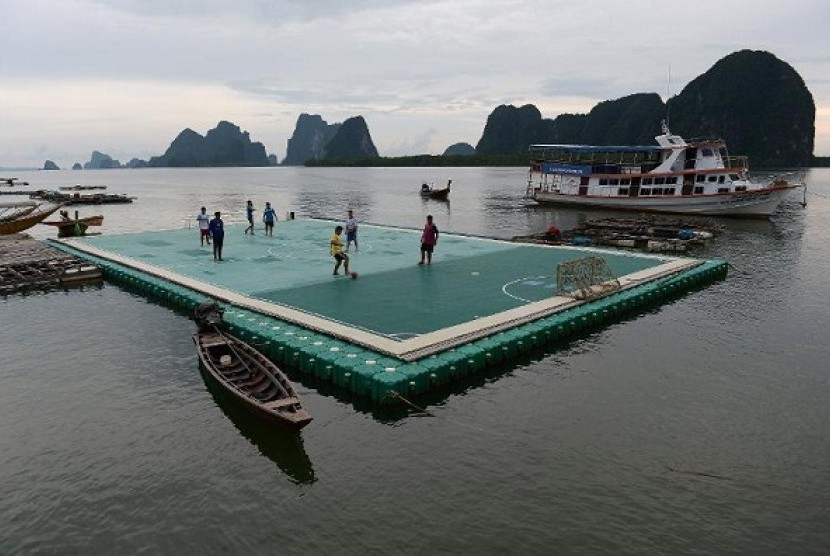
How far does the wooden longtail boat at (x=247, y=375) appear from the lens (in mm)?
13203

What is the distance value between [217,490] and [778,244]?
151 feet

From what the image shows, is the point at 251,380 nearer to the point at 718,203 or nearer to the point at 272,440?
the point at 272,440

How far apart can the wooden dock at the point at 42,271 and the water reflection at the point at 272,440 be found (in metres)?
17.1

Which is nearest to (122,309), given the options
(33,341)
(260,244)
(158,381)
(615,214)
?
(33,341)

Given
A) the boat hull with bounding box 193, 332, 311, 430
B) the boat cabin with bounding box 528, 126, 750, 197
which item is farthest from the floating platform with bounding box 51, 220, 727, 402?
the boat cabin with bounding box 528, 126, 750, 197

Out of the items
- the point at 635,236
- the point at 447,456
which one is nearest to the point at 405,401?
the point at 447,456

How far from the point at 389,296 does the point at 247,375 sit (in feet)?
26.3

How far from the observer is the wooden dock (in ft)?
91.4

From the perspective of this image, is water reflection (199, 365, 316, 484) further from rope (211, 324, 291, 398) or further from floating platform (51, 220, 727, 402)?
floating platform (51, 220, 727, 402)

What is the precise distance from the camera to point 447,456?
12.8 m

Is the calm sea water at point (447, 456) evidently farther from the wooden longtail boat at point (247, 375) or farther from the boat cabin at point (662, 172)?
the boat cabin at point (662, 172)

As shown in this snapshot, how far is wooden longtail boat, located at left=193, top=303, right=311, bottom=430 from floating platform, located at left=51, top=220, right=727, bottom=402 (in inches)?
52.1

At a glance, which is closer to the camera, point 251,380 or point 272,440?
point 272,440

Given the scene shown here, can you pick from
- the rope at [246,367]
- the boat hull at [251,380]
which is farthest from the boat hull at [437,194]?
the boat hull at [251,380]
